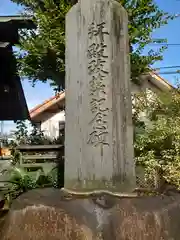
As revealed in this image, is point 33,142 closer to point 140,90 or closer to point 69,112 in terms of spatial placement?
point 140,90

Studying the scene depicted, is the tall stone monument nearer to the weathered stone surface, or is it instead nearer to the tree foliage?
the weathered stone surface

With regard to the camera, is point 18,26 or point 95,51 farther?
point 18,26

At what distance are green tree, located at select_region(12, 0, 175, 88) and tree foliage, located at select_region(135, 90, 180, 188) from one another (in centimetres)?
125

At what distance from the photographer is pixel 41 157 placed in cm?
871

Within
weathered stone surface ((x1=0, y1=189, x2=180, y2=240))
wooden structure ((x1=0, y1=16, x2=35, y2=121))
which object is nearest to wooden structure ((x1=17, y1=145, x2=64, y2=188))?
wooden structure ((x1=0, y1=16, x2=35, y2=121))

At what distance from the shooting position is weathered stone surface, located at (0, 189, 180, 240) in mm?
3254

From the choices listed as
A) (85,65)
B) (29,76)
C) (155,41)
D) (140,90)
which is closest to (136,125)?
(140,90)

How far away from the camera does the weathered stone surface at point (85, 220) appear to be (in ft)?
10.7

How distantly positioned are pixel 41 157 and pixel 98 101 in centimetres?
476

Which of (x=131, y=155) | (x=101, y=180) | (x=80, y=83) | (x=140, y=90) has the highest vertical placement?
(x=140, y=90)

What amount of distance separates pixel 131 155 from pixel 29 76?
618 cm

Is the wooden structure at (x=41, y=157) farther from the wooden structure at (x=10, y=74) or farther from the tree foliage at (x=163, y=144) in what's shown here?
the wooden structure at (x=10, y=74)

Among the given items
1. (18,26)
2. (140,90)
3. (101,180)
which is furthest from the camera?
(140,90)

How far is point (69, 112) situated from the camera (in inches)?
172
